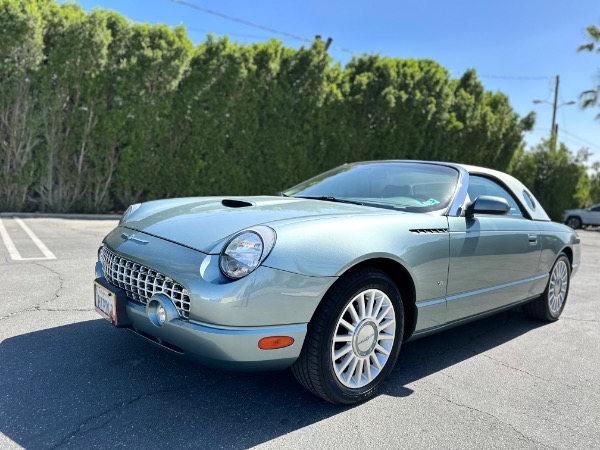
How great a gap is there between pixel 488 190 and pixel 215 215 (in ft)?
7.72

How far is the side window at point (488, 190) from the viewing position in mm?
3756

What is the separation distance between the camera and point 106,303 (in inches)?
109

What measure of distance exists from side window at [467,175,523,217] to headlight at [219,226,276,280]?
6.31ft

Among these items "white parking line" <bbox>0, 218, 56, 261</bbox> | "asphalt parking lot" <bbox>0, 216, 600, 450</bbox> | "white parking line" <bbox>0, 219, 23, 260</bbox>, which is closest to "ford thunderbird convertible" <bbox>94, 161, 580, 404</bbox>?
"asphalt parking lot" <bbox>0, 216, 600, 450</bbox>

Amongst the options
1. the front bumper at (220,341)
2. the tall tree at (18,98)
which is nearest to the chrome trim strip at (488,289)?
the front bumper at (220,341)

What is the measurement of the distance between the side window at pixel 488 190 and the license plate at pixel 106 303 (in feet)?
8.50

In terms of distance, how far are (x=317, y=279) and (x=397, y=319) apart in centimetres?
73

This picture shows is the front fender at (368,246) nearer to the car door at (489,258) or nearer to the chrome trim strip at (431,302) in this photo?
the chrome trim strip at (431,302)

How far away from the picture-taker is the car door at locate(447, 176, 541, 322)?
325 cm

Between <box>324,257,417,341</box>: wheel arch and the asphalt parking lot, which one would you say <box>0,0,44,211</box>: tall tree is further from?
<box>324,257,417,341</box>: wheel arch

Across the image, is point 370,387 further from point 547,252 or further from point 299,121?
point 299,121

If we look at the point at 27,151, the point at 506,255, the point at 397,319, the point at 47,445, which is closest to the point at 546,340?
the point at 506,255

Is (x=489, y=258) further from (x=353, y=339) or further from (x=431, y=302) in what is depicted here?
(x=353, y=339)

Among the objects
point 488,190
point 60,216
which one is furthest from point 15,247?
point 488,190
